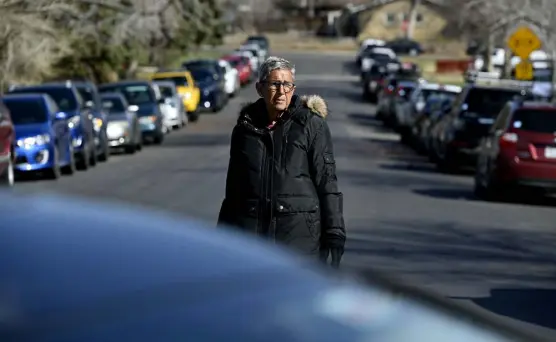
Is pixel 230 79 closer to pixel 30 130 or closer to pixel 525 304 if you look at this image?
pixel 30 130

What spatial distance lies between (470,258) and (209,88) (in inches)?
1353

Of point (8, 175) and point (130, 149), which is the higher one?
point (8, 175)

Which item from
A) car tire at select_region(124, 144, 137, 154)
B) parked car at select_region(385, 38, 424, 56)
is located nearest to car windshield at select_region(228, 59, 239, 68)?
parked car at select_region(385, 38, 424, 56)

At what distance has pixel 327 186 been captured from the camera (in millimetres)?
6953

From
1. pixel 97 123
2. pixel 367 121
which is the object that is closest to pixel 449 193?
pixel 97 123

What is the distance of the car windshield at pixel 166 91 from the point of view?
127 ft

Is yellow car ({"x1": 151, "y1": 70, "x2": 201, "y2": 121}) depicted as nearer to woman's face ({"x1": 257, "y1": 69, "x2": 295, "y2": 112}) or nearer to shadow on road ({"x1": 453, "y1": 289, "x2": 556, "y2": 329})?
shadow on road ({"x1": 453, "y1": 289, "x2": 556, "y2": 329})

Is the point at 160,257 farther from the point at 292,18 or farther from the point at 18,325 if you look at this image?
the point at 292,18

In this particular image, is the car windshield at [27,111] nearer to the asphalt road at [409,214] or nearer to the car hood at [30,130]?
the car hood at [30,130]

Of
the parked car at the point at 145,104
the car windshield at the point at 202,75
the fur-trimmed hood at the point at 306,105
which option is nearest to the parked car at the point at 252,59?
the car windshield at the point at 202,75

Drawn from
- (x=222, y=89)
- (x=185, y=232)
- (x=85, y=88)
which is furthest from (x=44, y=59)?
(x=185, y=232)

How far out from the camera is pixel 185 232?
162 inches

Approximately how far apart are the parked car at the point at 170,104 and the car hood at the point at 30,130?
1490 cm

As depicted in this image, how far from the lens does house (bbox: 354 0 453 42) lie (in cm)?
12025
